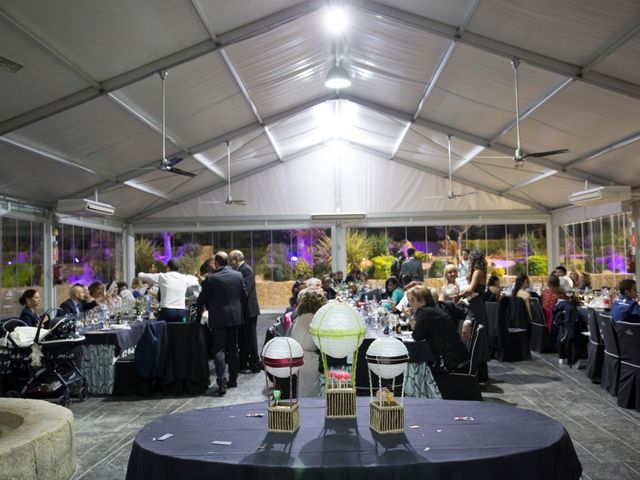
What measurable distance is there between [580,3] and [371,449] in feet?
20.2

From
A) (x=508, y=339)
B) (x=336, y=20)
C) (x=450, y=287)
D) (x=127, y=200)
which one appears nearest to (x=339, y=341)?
(x=450, y=287)

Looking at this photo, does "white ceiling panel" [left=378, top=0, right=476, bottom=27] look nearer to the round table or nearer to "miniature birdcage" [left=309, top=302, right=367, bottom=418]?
"miniature birdcage" [left=309, top=302, right=367, bottom=418]

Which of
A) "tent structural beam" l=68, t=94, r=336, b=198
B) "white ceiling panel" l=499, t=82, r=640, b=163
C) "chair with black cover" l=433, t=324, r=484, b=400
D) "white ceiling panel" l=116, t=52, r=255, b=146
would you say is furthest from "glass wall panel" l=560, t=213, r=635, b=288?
"chair with black cover" l=433, t=324, r=484, b=400

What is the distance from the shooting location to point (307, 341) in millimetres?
4480

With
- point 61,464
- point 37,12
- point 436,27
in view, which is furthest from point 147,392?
point 436,27

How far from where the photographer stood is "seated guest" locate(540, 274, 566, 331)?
28.0ft

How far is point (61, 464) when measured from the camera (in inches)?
138

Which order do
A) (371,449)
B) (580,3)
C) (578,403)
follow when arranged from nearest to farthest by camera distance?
(371,449) < (578,403) < (580,3)

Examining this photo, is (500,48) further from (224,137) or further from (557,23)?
(224,137)

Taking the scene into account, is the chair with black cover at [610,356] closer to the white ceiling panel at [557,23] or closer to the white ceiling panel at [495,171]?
the white ceiling panel at [557,23]

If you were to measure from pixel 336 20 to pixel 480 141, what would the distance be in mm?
4820

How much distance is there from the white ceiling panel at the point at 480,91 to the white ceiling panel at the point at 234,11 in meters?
2.77

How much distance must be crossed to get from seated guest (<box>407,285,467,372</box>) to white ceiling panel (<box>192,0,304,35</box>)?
4.86m

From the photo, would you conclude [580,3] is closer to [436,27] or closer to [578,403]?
[436,27]
